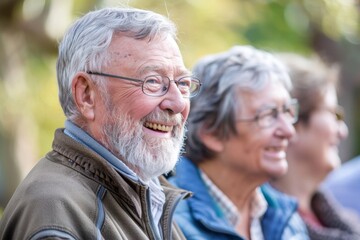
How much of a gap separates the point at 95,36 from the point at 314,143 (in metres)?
Result: 2.69

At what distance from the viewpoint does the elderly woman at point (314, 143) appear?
555 cm

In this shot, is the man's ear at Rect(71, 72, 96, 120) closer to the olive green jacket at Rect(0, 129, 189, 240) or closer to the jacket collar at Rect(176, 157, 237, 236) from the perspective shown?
the olive green jacket at Rect(0, 129, 189, 240)

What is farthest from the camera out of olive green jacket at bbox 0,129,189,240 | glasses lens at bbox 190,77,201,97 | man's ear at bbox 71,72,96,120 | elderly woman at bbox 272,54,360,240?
elderly woman at bbox 272,54,360,240

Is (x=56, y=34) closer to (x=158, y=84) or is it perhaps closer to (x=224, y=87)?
(x=224, y=87)

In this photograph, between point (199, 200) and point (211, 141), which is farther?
point (211, 141)

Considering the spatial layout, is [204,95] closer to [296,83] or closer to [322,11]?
[296,83]

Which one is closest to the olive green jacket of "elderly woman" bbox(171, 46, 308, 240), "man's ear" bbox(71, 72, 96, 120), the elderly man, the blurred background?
the elderly man

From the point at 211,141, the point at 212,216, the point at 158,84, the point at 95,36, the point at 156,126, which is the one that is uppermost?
the point at 95,36

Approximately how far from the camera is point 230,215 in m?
4.59

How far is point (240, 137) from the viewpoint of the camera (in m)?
4.62

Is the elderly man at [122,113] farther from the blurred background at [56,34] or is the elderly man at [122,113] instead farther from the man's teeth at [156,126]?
the blurred background at [56,34]

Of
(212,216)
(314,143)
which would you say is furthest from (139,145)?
(314,143)

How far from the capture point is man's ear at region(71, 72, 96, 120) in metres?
3.33

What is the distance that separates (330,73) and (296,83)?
0.26 meters
